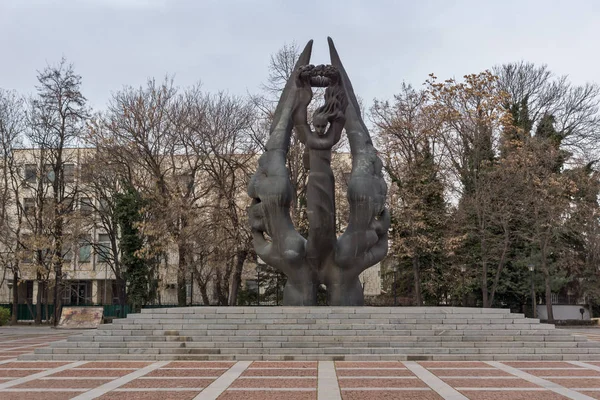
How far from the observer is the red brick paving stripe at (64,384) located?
915 centimetres

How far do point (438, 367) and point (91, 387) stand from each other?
593 centimetres

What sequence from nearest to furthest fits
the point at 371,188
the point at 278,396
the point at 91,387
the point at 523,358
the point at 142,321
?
the point at 278,396 → the point at 91,387 → the point at 523,358 → the point at 142,321 → the point at 371,188

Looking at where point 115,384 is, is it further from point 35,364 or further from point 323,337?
point 323,337

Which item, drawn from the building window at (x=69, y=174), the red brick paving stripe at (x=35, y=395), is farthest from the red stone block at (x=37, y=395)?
the building window at (x=69, y=174)

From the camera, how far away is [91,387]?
9.04 m

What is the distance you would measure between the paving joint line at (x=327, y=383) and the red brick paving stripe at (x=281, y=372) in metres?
0.18

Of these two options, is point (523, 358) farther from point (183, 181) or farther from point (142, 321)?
point (183, 181)

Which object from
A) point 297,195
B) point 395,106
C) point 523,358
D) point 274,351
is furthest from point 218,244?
point 523,358

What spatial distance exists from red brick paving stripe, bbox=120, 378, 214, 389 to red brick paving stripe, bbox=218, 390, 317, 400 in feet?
2.82

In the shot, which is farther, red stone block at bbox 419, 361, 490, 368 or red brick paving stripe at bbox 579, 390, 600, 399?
red stone block at bbox 419, 361, 490, 368

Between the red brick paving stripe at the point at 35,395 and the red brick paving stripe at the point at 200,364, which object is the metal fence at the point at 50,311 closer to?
the red brick paving stripe at the point at 200,364

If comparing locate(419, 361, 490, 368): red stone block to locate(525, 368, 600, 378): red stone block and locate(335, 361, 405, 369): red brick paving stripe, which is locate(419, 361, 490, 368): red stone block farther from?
locate(525, 368, 600, 378): red stone block

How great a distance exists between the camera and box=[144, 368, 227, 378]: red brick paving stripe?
33.8 ft

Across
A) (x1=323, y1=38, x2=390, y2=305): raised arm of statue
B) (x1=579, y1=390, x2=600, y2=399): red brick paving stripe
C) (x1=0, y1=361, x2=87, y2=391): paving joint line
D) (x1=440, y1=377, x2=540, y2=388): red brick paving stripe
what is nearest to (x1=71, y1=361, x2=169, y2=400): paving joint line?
(x1=0, y1=361, x2=87, y2=391): paving joint line
